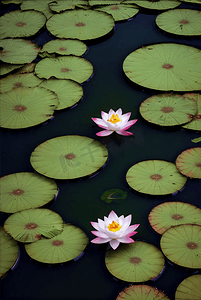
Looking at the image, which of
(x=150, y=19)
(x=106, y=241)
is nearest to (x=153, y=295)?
(x=106, y=241)

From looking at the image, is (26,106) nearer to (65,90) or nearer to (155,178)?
(65,90)

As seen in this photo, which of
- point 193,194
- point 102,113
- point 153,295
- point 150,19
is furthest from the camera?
point 150,19

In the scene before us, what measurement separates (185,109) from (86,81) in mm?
993

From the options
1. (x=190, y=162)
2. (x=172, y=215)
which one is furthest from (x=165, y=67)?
(x=172, y=215)

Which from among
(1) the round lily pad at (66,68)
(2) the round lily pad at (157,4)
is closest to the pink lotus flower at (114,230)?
(1) the round lily pad at (66,68)

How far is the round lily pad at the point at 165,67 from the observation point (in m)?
3.27

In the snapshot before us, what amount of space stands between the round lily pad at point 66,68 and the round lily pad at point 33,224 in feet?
4.80

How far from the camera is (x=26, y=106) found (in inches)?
125

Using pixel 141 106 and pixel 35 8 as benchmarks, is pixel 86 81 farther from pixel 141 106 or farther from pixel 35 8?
pixel 35 8

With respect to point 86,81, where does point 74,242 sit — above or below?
below

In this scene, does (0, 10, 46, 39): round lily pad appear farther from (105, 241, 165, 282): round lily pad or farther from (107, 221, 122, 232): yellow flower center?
(105, 241, 165, 282): round lily pad

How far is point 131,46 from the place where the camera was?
3793 mm

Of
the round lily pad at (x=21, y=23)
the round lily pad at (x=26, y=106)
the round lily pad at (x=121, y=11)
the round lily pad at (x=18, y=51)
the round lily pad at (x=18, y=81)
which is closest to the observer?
the round lily pad at (x=26, y=106)

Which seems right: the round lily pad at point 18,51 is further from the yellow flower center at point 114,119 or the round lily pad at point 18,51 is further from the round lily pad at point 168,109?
the round lily pad at point 168,109
